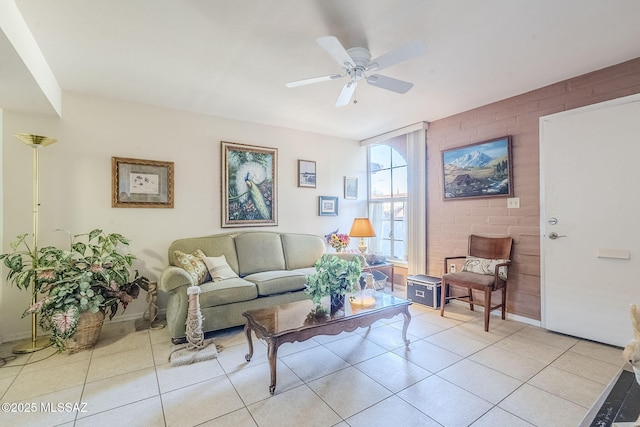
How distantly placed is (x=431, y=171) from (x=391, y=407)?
320cm

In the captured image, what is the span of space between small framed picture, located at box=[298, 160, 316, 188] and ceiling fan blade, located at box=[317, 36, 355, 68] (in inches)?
94.8

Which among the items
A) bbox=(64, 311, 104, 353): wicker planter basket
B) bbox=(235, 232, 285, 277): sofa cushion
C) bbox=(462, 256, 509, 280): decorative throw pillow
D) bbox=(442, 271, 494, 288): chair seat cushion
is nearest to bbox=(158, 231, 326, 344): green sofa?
bbox=(235, 232, 285, 277): sofa cushion

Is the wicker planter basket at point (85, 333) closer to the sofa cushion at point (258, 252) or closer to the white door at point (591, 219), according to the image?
the sofa cushion at point (258, 252)

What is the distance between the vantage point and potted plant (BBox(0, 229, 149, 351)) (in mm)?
2396

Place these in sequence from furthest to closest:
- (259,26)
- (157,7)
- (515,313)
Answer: (515,313), (259,26), (157,7)

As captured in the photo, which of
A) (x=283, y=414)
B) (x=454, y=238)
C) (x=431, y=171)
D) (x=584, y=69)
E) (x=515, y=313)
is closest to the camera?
(x=283, y=414)

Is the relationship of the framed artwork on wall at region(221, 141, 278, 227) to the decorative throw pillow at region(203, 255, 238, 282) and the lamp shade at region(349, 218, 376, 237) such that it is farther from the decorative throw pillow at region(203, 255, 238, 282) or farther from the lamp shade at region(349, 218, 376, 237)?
the lamp shade at region(349, 218, 376, 237)

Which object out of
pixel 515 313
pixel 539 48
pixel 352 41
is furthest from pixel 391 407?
pixel 539 48

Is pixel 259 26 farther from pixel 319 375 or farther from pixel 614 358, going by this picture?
pixel 614 358

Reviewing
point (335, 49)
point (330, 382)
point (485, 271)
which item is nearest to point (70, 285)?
point (330, 382)

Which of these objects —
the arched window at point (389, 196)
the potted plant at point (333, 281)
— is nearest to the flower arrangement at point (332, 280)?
the potted plant at point (333, 281)

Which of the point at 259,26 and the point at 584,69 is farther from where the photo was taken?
the point at 584,69

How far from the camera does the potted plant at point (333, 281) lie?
234 cm

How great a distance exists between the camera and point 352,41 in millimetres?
2203
